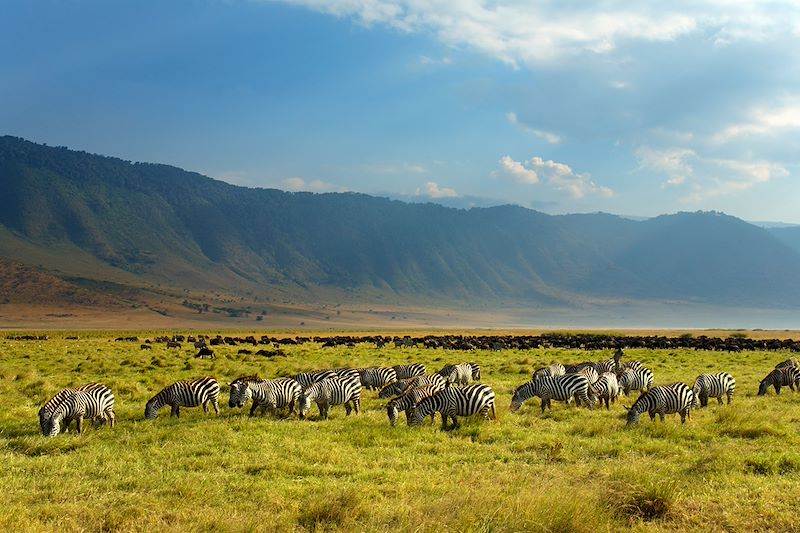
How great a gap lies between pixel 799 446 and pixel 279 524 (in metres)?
10.5

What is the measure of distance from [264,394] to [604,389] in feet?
31.6

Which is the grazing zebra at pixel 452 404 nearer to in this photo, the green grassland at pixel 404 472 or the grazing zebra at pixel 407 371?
the green grassland at pixel 404 472

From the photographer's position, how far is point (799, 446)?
12.3 m

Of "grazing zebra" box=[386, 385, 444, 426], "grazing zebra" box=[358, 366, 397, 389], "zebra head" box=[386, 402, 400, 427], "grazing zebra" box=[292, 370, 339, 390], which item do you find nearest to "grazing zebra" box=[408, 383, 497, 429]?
"grazing zebra" box=[386, 385, 444, 426]

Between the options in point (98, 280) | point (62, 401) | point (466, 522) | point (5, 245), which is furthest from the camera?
point (5, 245)

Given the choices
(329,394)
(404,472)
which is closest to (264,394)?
(329,394)

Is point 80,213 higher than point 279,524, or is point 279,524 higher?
point 80,213

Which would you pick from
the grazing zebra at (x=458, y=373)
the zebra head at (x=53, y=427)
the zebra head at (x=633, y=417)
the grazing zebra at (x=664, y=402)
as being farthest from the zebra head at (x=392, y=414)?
the grazing zebra at (x=458, y=373)

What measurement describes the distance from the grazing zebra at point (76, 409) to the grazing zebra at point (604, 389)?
42.3 feet

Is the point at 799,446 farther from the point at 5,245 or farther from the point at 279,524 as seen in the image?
the point at 5,245

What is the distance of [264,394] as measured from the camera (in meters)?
16.1

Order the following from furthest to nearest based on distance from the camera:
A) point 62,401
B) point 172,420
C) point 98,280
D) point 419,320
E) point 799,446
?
point 419,320 → point 98,280 → point 172,420 → point 62,401 → point 799,446

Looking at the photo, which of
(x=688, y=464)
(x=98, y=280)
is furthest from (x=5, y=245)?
(x=688, y=464)

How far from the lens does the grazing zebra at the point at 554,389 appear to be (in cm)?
1736
